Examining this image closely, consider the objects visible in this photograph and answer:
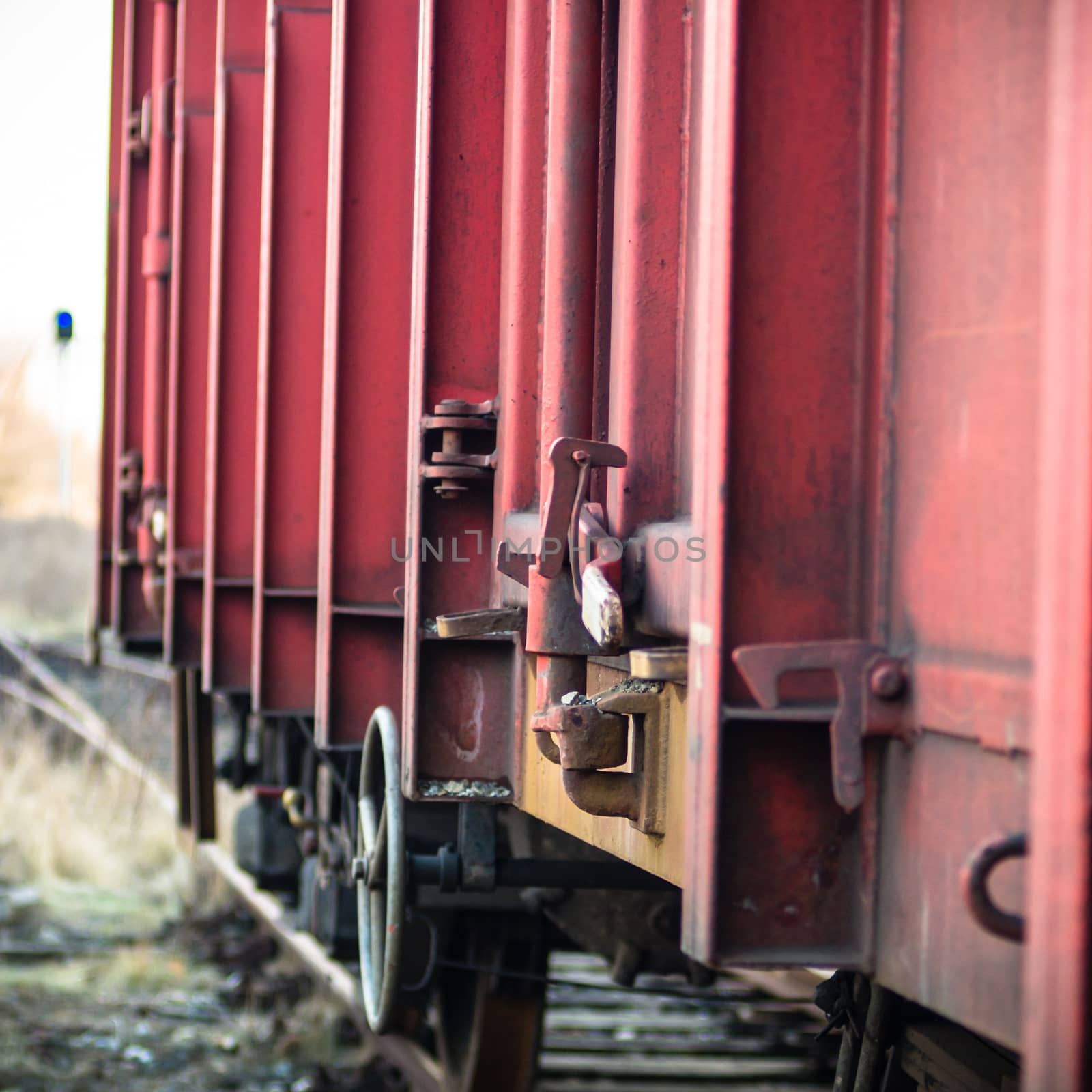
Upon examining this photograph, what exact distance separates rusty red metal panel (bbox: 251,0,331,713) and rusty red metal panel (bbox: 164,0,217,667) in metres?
1.51

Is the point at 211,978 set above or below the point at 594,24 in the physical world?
below

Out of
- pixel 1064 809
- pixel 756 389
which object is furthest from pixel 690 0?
pixel 1064 809

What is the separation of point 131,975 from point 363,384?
5412mm

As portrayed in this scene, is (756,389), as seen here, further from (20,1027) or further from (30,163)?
(30,163)

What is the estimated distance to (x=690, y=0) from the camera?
7.39ft

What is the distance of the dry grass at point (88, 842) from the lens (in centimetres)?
992

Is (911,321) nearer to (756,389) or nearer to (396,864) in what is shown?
(756,389)

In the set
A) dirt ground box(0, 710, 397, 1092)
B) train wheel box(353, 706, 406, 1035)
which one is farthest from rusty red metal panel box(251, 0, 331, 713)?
dirt ground box(0, 710, 397, 1092)

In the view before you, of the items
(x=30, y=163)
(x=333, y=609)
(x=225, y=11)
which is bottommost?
(x=333, y=609)

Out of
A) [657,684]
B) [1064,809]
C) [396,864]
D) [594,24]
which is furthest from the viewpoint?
[396,864]

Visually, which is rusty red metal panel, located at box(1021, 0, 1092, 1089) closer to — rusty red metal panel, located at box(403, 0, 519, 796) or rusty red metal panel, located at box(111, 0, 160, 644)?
rusty red metal panel, located at box(403, 0, 519, 796)

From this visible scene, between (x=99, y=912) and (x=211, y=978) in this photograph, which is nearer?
(x=211, y=978)

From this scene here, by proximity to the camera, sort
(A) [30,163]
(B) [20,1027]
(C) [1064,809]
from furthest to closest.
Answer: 1. (A) [30,163]
2. (B) [20,1027]
3. (C) [1064,809]

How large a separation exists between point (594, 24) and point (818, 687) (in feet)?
4.54
